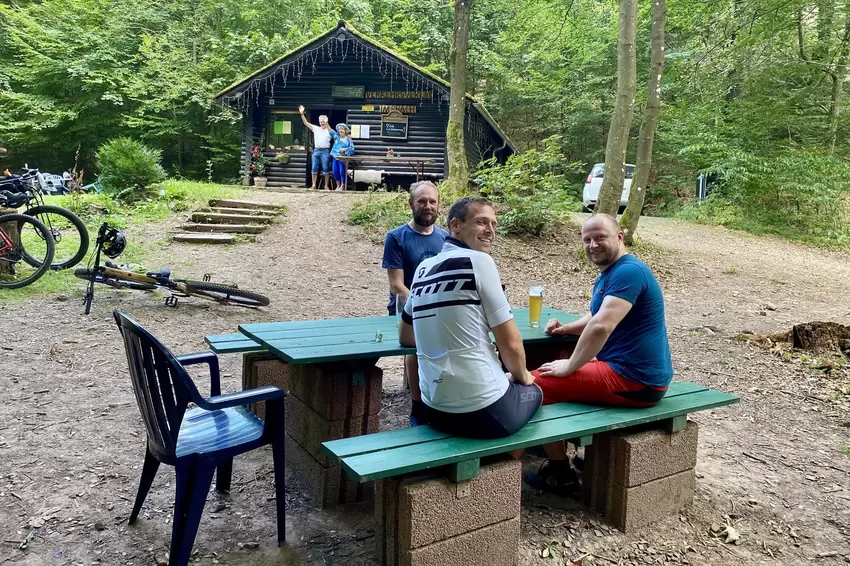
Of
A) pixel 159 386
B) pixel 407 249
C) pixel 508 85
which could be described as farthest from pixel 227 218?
pixel 508 85

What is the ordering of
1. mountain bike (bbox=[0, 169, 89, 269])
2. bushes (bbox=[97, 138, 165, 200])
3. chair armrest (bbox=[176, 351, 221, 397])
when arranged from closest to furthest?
chair armrest (bbox=[176, 351, 221, 397]), mountain bike (bbox=[0, 169, 89, 269]), bushes (bbox=[97, 138, 165, 200])

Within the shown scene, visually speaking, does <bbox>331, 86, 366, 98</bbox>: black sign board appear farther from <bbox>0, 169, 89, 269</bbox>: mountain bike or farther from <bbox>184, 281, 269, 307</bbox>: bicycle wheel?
<bbox>184, 281, 269, 307</bbox>: bicycle wheel

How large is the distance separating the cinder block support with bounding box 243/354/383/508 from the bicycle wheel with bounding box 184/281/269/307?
3.46 metres

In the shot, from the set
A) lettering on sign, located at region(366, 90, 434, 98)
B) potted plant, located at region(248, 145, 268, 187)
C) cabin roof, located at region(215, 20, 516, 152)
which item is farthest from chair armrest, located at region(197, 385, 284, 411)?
potted plant, located at region(248, 145, 268, 187)

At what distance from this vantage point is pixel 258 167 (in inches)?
664

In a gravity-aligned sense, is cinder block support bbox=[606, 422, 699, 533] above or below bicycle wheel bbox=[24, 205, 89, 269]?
below

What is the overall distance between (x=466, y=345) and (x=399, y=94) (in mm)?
15631

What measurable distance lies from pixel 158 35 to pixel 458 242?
24996mm

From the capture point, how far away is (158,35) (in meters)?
22.9

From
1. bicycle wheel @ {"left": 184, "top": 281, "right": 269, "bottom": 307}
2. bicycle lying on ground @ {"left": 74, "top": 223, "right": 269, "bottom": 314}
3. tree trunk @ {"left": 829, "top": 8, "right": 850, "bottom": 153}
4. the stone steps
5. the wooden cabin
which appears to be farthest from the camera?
the wooden cabin

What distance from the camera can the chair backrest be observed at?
84.3 inches

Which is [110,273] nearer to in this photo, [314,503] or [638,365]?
[314,503]

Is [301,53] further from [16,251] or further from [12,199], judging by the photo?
[16,251]

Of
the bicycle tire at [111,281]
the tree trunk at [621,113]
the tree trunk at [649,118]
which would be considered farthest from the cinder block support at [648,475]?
the tree trunk at [649,118]
